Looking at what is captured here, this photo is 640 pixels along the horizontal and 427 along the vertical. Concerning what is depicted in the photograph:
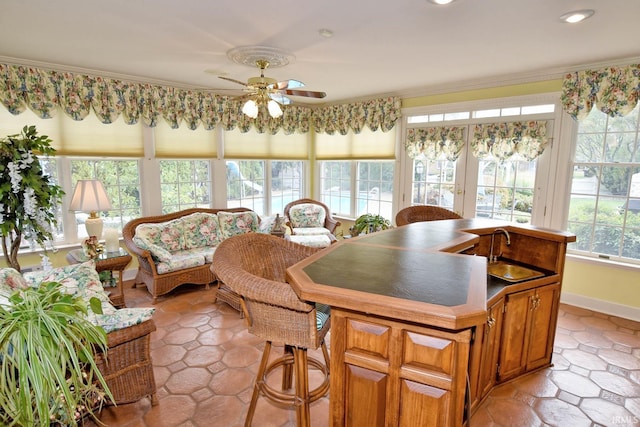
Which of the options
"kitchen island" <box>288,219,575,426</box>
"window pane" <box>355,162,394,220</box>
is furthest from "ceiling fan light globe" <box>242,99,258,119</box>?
"window pane" <box>355,162,394,220</box>

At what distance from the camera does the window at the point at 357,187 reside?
225 inches

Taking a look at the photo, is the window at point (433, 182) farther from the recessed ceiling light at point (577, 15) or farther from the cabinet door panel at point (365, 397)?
the cabinet door panel at point (365, 397)

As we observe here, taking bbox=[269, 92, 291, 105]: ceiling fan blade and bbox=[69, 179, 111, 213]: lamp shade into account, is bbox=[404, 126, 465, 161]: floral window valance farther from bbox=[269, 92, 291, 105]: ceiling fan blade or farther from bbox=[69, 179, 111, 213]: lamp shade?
bbox=[69, 179, 111, 213]: lamp shade

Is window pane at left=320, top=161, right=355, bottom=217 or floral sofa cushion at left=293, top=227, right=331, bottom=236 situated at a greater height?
window pane at left=320, top=161, right=355, bottom=217

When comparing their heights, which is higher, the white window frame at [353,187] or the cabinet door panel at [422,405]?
the white window frame at [353,187]

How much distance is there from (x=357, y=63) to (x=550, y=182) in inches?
101

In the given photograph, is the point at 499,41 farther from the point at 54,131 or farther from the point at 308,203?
the point at 54,131

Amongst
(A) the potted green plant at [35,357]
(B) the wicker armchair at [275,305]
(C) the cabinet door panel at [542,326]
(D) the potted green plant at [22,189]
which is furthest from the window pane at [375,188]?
(A) the potted green plant at [35,357]

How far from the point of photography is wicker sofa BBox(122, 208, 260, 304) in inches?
158

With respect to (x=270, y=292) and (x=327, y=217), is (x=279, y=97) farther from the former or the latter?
(x=327, y=217)

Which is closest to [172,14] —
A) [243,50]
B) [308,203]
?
[243,50]

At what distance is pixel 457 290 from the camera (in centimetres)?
134

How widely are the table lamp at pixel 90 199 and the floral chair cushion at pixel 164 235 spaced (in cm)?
45

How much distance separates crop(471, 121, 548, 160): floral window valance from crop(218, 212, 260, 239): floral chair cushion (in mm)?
3146
